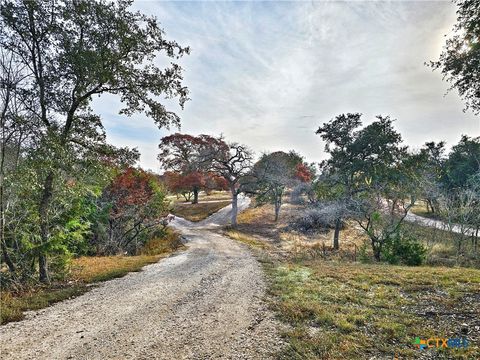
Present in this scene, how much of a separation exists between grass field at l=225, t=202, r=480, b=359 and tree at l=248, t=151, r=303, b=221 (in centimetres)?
1838

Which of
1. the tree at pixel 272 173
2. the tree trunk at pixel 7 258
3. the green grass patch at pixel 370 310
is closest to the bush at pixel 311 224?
the tree at pixel 272 173

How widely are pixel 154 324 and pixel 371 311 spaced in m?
5.36

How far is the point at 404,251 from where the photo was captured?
591 inches

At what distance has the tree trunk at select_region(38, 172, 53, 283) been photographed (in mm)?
8483

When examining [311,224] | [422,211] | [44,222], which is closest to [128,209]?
[44,222]

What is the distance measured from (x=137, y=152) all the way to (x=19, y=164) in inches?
134

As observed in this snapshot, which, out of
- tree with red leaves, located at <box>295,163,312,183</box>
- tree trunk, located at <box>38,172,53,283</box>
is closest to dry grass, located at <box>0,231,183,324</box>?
tree trunk, located at <box>38,172,53,283</box>

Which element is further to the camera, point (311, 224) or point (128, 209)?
point (311, 224)

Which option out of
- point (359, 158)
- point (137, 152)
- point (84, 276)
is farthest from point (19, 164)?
point (359, 158)

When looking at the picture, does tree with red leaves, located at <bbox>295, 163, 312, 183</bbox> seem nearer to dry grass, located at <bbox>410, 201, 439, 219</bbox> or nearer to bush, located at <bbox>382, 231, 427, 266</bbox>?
bush, located at <bbox>382, 231, 427, 266</bbox>

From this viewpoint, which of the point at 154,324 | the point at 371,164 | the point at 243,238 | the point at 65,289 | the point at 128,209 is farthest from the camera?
the point at 243,238

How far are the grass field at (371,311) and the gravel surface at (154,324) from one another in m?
0.76

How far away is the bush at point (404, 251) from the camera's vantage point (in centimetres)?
1470

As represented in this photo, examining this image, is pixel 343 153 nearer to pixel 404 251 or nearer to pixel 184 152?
pixel 404 251
